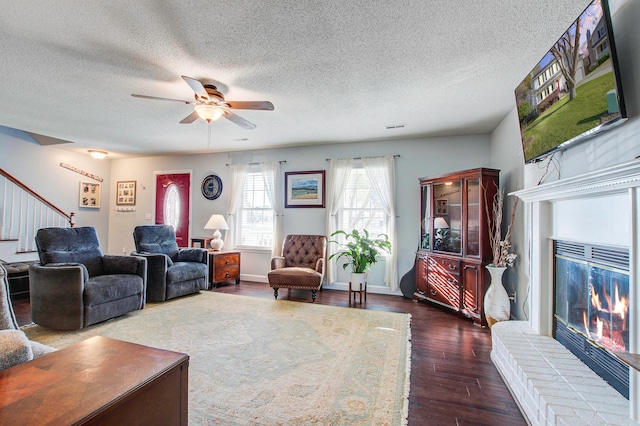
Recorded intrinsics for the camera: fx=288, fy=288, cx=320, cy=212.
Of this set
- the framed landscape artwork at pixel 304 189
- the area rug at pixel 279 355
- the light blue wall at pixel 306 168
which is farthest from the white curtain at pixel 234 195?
the area rug at pixel 279 355

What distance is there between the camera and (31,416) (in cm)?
90

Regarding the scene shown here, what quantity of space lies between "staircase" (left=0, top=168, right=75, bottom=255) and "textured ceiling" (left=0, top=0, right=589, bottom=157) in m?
1.57

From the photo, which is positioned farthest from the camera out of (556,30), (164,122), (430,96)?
(164,122)

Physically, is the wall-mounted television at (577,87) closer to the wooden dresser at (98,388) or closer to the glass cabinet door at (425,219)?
the glass cabinet door at (425,219)

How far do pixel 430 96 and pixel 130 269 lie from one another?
4.15 m

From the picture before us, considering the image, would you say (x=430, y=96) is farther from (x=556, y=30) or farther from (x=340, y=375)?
(x=340, y=375)

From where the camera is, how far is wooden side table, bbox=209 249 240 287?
16.1ft

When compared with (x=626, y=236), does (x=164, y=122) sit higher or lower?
higher

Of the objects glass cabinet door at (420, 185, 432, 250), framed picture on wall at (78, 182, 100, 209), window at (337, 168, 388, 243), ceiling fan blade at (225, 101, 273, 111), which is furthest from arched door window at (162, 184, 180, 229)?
glass cabinet door at (420, 185, 432, 250)

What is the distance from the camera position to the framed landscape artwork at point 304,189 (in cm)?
515

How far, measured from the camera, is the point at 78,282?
298cm

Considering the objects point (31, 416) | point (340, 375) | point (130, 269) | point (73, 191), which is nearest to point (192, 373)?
point (340, 375)

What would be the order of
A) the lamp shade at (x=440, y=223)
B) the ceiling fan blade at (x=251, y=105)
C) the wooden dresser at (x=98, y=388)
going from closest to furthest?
1. the wooden dresser at (x=98, y=388)
2. the ceiling fan blade at (x=251, y=105)
3. the lamp shade at (x=440, y=223)

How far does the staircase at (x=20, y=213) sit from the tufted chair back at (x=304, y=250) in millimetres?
4469
